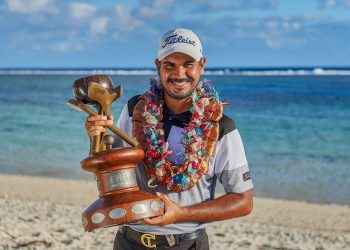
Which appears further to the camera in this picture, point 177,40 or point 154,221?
point 177,40

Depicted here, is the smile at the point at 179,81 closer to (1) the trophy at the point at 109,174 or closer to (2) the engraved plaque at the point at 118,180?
(1) the trophy at the point at 109,174

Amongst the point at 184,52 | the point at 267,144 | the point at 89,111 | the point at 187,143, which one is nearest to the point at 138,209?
the point at 89,111

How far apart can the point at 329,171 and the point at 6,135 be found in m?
11.1

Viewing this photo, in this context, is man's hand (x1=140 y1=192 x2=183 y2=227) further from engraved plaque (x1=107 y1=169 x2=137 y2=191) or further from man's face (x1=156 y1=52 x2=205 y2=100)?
man's face (x1=156 y1=52 x2=205 y2=100)

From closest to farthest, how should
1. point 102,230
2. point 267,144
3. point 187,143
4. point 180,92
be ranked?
point 180,92 < point 187,143 < point 102,230 < point 267,144

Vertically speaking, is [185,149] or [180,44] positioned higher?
[180,44]

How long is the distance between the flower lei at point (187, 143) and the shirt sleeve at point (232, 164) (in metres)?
0.05

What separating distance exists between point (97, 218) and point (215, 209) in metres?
0.58

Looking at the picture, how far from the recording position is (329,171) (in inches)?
557

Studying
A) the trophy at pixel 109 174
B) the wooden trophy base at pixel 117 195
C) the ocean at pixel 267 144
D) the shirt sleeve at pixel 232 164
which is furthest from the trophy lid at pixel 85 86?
the ocean at pixel 267 144

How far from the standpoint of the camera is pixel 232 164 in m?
3.03

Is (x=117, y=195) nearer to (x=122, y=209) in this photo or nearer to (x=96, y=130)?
(x=122, y=209)

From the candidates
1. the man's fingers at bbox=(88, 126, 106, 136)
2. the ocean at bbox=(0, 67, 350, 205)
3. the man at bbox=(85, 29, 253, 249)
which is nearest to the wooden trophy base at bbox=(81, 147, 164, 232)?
the man's fingers at bbox=(88, 126, 106, 136)

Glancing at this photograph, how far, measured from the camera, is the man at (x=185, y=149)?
9.64ft
